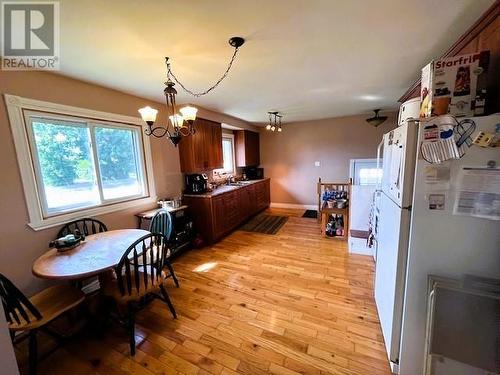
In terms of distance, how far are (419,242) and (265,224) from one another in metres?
3.44

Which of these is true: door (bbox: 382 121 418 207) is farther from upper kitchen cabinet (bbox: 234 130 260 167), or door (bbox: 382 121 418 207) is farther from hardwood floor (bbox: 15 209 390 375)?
upper kitchen cabinet (bbox: 234 130 260 167)

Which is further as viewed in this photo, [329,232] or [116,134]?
[329,232]

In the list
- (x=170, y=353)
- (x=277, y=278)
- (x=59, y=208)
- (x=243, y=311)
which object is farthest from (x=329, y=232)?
(x=59, y=208)

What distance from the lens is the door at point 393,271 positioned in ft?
4.41

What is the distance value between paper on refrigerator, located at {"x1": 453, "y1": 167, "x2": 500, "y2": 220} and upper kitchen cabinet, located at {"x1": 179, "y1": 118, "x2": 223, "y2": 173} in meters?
3.28

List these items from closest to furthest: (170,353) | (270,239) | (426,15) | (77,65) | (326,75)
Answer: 1. (426,15)
2. (170,353)
3. (77,65)
4. (326,75)
5. (270,239)

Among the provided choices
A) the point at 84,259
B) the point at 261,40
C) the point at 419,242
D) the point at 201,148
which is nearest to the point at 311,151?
the point at 201,148

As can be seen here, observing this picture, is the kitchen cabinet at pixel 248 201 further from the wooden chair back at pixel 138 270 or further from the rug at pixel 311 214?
the wooden chair back at pixel 138 270

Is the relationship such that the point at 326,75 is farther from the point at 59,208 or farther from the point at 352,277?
the point at 59,208

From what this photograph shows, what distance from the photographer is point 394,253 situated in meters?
1.43

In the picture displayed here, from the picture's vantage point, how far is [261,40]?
5.36ft

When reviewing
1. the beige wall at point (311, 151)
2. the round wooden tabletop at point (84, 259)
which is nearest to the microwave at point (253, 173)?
the beige wall at point (311, 151)

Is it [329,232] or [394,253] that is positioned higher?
[394,253]

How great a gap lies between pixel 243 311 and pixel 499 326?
1.74 m
